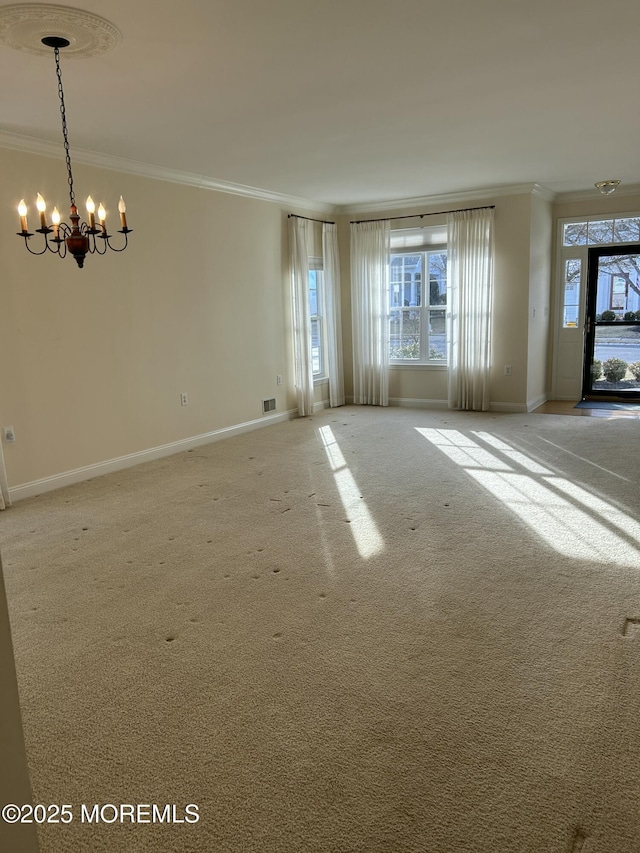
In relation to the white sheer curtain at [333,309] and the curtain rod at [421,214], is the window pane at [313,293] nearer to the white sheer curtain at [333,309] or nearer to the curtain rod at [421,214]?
the white sheer curtain at [333,309]

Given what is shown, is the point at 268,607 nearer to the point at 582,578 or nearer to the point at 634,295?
the point at 582,578

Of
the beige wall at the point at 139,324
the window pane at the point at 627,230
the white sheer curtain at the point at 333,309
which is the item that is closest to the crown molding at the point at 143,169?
the beige wall at the point at 139,324

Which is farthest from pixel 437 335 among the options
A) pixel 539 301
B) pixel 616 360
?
pixel 616 360

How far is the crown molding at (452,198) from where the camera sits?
7391 millimetres

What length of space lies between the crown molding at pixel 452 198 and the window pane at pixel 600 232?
663mm

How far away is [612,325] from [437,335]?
232cm

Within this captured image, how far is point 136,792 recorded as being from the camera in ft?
6.04

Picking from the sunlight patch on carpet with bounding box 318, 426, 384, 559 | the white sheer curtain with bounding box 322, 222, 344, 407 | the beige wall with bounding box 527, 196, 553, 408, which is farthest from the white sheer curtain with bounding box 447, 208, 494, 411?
the sunlight patch on carpet with bounding box 318, 426, 384, 559

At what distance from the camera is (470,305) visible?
7906 mm

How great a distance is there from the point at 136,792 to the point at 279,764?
1.40 feet

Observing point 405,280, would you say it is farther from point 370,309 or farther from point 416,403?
point 416,403

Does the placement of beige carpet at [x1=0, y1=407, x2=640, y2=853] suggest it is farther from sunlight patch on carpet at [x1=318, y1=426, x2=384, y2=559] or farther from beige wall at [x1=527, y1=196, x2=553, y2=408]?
beige wall at [x1=527, y1=196, x2=553, y2=408]

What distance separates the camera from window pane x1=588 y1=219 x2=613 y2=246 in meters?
8.07

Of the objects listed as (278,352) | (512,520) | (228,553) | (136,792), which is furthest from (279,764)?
(278,352)
